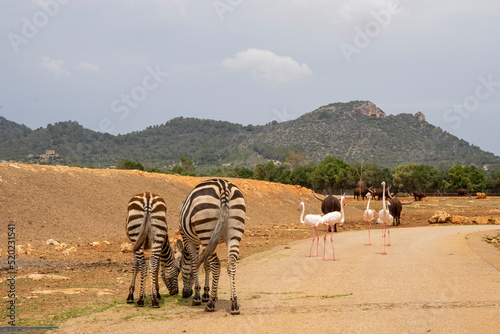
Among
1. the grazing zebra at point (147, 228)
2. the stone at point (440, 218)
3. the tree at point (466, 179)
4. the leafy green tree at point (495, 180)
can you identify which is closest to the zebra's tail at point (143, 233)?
the grazing zebra at point (147, 228)

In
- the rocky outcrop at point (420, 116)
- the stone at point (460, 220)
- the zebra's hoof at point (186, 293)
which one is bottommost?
the stone at point (460, 220)

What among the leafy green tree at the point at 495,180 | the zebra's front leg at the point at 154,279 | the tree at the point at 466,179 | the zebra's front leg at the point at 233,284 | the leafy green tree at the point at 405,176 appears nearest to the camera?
the zebra's front leg at the point at 233,284

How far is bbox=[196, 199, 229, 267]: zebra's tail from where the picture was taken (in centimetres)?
824

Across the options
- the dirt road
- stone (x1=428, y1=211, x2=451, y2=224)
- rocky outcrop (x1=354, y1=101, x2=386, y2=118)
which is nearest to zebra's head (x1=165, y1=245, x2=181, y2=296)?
the dirt road

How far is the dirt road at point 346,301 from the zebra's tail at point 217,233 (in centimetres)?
110

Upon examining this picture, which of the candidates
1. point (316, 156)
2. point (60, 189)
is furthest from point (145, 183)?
point (316, 156)

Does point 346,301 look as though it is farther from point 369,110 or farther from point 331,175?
point 369,110

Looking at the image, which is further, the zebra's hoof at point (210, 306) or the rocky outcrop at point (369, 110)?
the rocky outcrop at point (369, 110)

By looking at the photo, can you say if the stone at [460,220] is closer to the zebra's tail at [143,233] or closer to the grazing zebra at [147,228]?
the grazing zebra at [147,228]

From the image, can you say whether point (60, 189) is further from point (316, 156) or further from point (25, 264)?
point (316, 156)

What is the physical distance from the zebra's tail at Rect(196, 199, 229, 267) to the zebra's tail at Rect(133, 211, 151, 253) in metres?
1.40

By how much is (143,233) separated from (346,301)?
14.6 ft

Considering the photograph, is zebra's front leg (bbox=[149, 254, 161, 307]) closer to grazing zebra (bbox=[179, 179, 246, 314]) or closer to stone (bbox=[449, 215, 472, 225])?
grazing zebra (bbox=[179, 179, 246, 314])

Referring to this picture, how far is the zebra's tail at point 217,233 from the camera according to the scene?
824 centimetres
